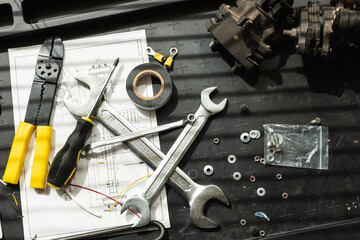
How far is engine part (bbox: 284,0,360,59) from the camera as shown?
3.95 ft

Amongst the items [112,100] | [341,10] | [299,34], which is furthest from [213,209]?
[341,10]

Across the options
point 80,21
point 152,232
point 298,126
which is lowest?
point 152,232

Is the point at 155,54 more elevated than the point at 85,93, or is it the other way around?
the point at 155,54

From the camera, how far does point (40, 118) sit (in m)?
1.37

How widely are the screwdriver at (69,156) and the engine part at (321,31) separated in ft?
2.50

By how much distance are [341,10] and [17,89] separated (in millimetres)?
1197

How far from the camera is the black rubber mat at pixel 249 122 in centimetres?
133

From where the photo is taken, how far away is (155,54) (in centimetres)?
139

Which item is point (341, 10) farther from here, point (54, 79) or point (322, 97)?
point (54, 79)

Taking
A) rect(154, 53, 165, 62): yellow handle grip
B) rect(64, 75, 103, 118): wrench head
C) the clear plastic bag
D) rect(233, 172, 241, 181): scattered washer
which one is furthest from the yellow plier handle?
the clear plastic bag

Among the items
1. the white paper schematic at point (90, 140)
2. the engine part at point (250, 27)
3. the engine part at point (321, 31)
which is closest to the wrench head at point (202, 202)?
the white paper schematic at point (90, 140)

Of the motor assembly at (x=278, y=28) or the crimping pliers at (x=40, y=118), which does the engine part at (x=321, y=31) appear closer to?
the motor assembly at (x=278, y=28)

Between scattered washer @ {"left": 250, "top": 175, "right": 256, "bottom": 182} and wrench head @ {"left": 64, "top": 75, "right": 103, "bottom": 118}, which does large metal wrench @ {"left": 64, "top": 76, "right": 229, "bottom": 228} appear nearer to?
wrench head @ {"left": 64, "top": 75, "right": 103, "bottom": 118}

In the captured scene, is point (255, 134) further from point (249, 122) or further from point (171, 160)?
point (171, 160)
